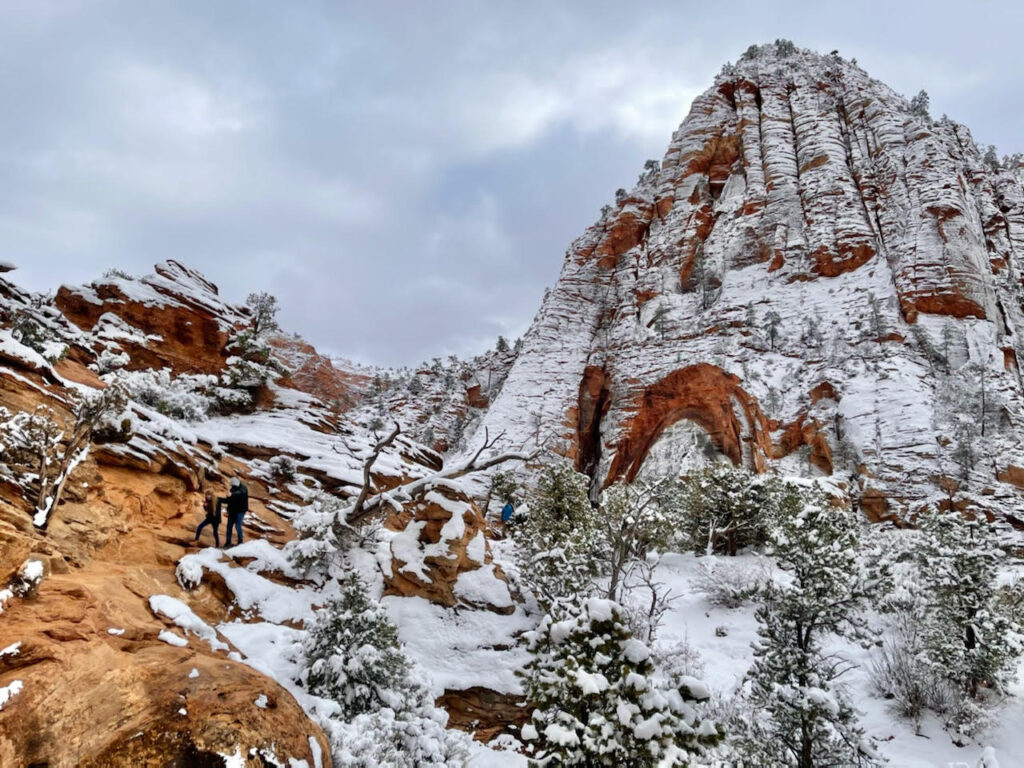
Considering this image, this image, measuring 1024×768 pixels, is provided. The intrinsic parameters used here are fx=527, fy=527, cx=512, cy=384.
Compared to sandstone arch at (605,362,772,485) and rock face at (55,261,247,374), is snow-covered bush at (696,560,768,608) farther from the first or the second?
rock face at (55,261,247,374)

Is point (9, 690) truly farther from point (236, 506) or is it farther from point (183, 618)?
point (236, 506)

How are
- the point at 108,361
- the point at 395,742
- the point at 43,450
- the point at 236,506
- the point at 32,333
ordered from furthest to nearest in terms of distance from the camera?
the point at 108,361, the point at 32,333, the point at 236,506, the point at 43,450, the point at 395,742

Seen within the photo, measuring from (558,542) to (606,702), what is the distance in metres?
9.55

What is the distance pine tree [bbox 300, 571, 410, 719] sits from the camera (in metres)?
6.77

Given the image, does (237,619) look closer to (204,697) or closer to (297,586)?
(297,586)

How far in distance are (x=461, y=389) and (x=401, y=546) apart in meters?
41.6

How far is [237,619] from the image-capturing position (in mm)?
8516

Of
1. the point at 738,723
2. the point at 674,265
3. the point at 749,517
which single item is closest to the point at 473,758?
the point at 738,723

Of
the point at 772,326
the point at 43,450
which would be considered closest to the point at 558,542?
the point at 43,450

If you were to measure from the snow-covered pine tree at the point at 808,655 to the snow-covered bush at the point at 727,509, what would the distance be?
9.81 meters

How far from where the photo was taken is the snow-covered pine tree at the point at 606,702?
420 centimetres

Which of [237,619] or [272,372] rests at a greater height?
[272,372]

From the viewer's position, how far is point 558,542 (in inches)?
549

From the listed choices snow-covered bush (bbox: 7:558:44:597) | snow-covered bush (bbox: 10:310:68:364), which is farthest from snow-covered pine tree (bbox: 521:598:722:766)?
snow-covered bush (bbox: 10:310:68:364)
